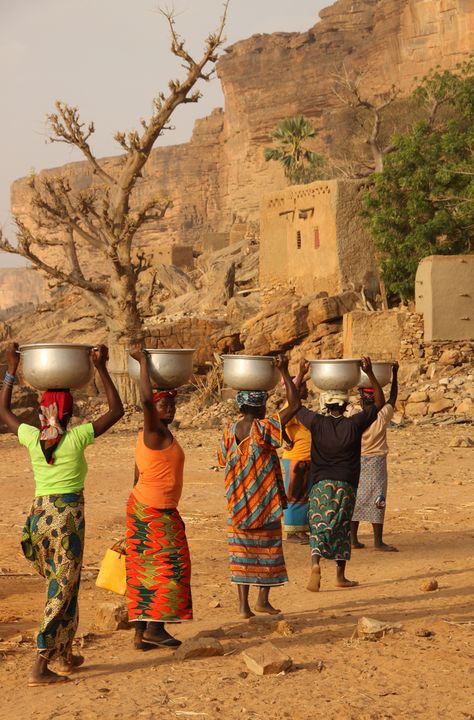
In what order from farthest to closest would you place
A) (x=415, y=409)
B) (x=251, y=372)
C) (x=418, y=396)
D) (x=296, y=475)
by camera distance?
1. (x=418, y=396)
2. (x=415, y=409)
3. (x=296, y=475)
4. (x=251, y=372)

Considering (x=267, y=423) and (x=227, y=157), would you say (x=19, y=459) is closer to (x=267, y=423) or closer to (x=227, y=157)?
(x=267, y=423)

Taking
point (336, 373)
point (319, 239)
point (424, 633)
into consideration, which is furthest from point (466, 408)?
point (424, 633)

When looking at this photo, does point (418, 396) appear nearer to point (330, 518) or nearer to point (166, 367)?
point (330, 518)

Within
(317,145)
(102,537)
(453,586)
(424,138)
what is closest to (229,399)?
(424,138)

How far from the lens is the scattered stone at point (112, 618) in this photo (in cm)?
583

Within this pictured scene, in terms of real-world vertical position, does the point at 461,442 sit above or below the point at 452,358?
below

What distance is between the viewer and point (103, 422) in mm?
4883

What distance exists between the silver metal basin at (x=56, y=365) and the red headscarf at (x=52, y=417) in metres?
0.05

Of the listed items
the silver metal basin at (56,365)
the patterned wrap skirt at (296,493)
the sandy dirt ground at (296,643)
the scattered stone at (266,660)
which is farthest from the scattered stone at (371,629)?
the patterned wrap skirt at (296,493)

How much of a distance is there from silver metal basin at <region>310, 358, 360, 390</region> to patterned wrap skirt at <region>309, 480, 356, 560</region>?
67cm

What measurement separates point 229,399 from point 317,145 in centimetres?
3689

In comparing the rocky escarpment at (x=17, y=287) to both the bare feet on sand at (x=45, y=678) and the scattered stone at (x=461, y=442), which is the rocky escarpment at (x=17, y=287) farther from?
the bare feet on sand at (x=45, y=678)

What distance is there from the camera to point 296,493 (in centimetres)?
786

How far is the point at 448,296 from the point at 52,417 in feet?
54.2
